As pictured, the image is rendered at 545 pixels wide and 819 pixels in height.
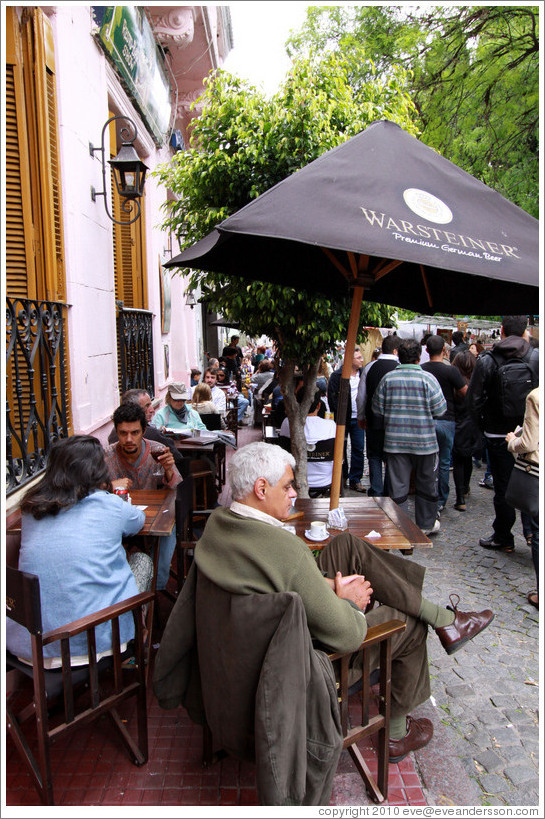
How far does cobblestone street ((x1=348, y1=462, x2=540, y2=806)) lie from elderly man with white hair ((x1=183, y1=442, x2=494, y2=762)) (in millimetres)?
200

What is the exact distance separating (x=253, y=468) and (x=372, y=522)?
149 cm

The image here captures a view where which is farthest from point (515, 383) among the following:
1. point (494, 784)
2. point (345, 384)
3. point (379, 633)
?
point (379, 633)

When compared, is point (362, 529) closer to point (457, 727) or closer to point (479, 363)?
point (457, 727)

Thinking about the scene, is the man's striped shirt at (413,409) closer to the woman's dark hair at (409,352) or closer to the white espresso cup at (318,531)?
the woman's dark hair at (409,352)

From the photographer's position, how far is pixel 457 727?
3059 mm

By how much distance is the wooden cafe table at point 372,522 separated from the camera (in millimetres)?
3248

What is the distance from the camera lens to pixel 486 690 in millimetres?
3381

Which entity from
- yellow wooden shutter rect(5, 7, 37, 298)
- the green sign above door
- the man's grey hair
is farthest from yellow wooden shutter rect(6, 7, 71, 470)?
the man's grey hair

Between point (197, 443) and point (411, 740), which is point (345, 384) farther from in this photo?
point (197, 443)

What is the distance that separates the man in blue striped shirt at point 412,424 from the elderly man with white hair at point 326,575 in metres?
2.70

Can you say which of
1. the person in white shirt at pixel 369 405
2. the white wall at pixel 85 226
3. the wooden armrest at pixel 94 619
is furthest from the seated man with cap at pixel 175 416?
the wooden armrest at pixel 94 619

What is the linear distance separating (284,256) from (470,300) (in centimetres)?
125

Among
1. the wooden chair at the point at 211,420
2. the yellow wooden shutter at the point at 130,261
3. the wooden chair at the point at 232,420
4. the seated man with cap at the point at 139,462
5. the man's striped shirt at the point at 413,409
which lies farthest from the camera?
the wooden chair at the point at 232,420

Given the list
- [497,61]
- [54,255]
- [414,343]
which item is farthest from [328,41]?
[54,255]
